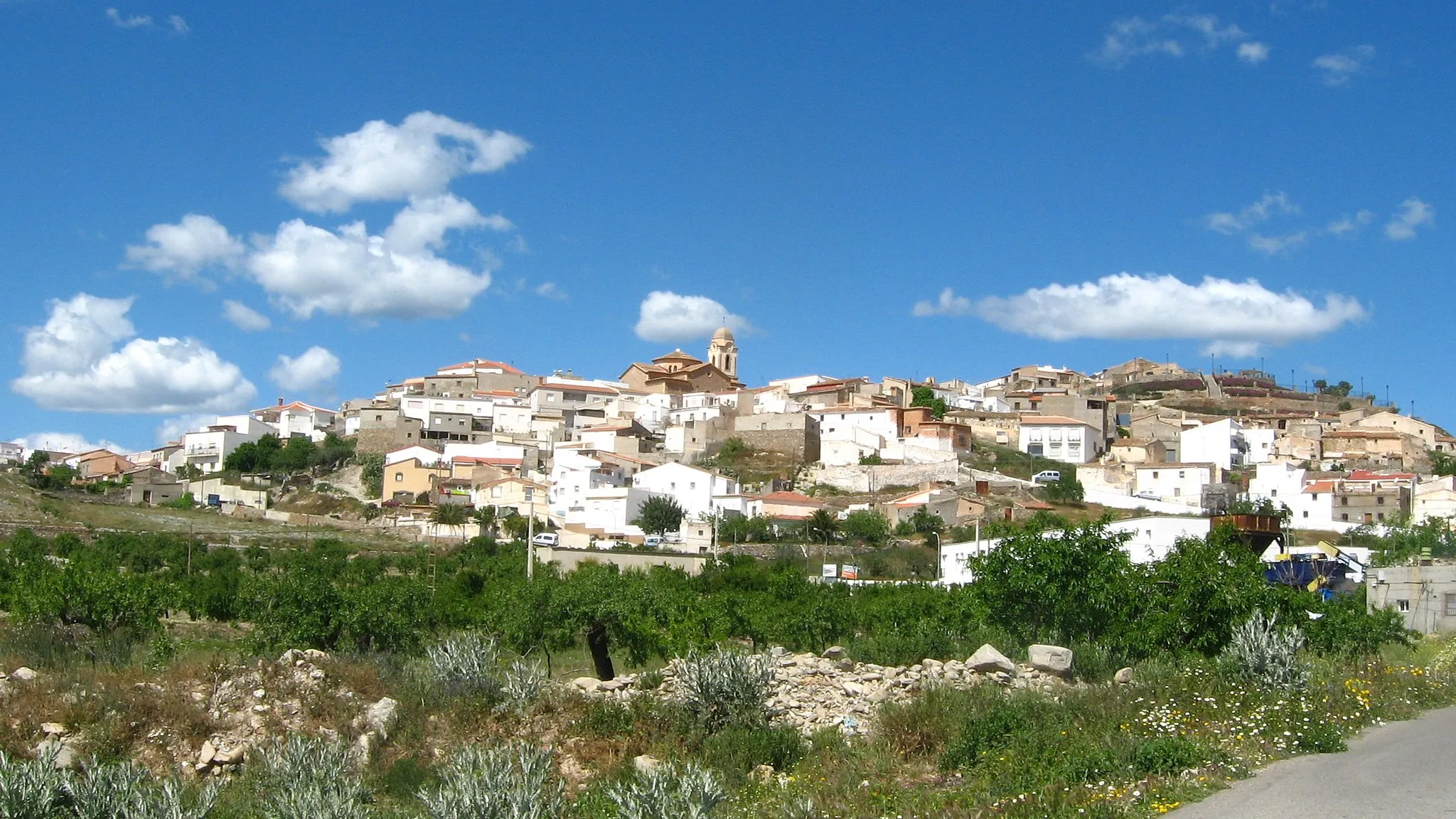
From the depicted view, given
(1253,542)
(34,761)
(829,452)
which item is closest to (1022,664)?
(34,761)

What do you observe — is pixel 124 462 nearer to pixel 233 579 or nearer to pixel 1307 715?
pixel 233 579

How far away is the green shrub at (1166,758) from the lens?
1054 cm

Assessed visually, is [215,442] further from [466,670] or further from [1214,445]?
[466,670]

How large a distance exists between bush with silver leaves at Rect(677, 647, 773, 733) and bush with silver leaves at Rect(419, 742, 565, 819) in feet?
8.63

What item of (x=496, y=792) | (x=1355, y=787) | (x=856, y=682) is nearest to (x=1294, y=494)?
(x=856, y=682)

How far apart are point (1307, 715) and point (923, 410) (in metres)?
60.3

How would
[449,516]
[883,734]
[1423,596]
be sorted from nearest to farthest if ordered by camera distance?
1. [883,734]
2. [1423,596]
3. [449,516]

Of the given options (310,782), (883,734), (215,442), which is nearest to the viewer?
(310,782)

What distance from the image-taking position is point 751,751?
41.1 ft

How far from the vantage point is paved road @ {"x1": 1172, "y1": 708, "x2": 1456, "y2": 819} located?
920cm

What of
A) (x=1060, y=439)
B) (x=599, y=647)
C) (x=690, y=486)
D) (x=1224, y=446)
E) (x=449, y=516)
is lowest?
(x=599, y=647)

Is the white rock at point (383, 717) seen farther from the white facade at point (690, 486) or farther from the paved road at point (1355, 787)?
the white facade at point (690, 486)

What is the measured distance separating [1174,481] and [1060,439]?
1140 centimetres

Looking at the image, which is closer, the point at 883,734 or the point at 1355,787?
the point at 1355,787
